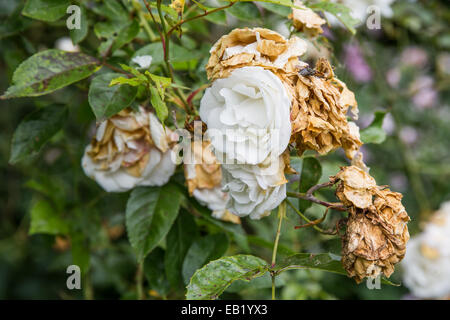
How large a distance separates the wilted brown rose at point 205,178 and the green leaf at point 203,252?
5 centimetres

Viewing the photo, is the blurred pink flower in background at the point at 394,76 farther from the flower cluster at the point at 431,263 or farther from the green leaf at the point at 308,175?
the green leaf at the point at 308,175

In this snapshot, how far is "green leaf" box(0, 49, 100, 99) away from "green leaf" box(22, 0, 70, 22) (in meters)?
0.07

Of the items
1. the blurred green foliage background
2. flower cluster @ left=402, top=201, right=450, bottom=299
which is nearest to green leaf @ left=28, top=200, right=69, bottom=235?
the blurred green foliage background

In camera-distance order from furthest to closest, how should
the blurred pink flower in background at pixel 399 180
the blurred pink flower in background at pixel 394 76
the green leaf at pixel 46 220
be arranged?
the blurred pink flower in background at pixel 394 76
the blurred pink flower in background at pixel 399 180
the green leaf at pixel 46 220

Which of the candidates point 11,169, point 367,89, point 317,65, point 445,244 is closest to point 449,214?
point 445,244

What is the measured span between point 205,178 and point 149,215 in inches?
4.2

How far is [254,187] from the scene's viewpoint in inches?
19.7

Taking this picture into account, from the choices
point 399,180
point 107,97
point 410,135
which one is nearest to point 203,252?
point 107,97

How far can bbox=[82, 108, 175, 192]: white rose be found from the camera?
0.67 m

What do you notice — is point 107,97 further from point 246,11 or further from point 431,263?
point 431,263

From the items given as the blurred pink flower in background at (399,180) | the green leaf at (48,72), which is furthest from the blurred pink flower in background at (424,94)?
the green leaf at (48,72)

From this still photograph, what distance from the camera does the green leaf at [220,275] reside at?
509mm
